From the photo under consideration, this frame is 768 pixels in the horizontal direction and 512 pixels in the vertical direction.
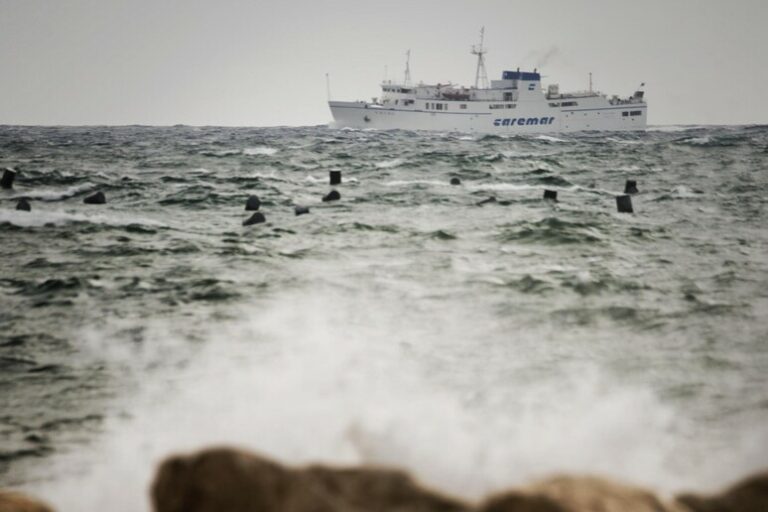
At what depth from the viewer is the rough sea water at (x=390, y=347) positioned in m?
3.86

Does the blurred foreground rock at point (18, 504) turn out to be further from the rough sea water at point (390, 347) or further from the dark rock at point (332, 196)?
the dark rock at point (332, 196)

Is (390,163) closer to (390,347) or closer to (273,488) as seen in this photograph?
(390,347)

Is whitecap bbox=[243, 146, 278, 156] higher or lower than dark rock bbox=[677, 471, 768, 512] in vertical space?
higher

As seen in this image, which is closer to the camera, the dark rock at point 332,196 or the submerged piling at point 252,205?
the submerged piling at point 252,205

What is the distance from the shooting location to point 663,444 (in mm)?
3947

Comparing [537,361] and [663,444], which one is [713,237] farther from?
[663,444]

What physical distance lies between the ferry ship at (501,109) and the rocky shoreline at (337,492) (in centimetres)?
8849

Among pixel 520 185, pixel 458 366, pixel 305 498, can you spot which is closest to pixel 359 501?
pixel 305 498

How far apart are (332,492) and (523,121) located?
9418 cm

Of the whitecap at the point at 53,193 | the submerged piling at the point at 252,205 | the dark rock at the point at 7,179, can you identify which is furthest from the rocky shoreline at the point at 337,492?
the dark rock at the point at 7,179

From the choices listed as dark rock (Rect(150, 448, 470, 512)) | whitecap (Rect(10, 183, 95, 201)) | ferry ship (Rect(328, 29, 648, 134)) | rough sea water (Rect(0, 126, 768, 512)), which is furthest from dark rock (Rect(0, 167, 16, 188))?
ferry ship (Rect(328, 29, 648, 134))

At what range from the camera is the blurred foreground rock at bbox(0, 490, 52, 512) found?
2.26 m

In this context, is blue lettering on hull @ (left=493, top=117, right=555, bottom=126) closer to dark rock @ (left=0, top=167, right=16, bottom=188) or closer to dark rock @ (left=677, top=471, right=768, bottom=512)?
dark rock @ (left=0, top=167, right=16, bottom=188)

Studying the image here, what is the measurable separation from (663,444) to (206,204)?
1522cm
